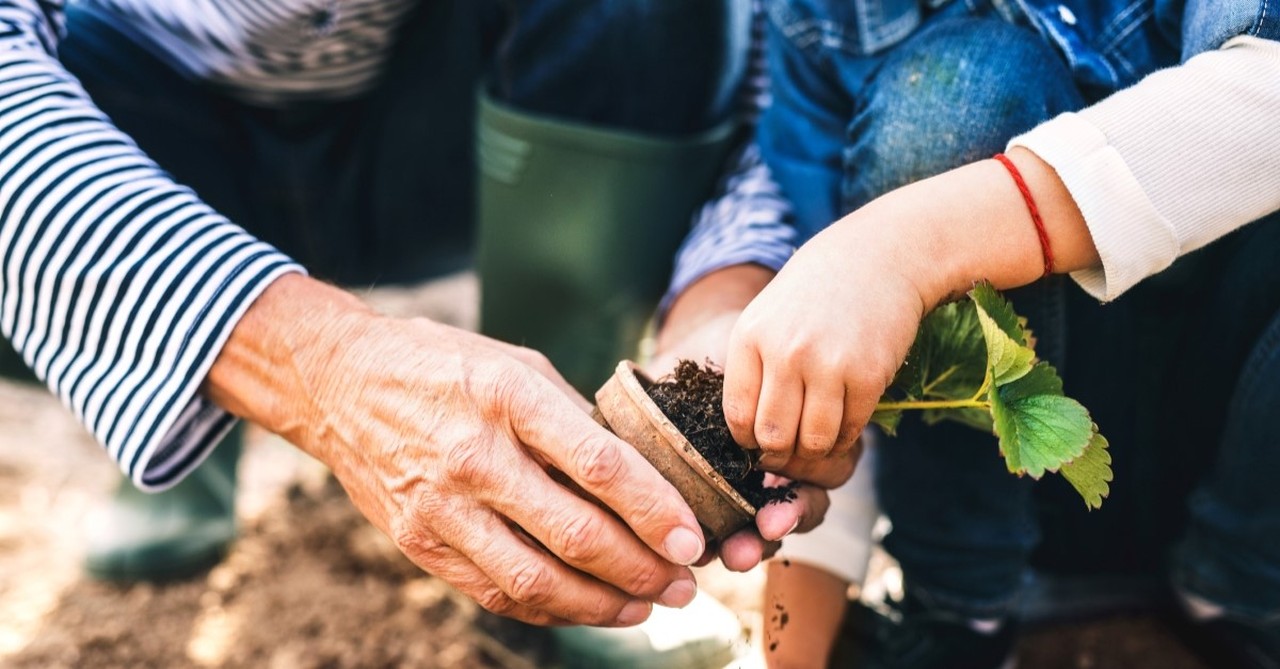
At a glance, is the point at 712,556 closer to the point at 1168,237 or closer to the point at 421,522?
the point at 421,522

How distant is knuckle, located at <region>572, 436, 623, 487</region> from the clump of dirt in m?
0.08

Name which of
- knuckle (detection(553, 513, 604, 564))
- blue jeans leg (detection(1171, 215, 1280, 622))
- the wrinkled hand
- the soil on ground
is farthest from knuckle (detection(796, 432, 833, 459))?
blue jeans leg (detection(1171, 215, 1280, 622))

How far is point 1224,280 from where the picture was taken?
4.00ft

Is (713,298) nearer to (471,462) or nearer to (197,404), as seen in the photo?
(471,462)

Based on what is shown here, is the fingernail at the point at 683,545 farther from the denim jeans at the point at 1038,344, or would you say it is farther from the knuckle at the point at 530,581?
the denim jeans at the point at 1038,344

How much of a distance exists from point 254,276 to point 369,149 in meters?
0.66

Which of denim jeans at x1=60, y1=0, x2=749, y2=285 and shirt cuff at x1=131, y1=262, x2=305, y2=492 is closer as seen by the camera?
shirt cuff at x1=131, y1=262, x2=305, y2=492

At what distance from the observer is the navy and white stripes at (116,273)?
3.65 feet

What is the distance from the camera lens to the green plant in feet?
2.87

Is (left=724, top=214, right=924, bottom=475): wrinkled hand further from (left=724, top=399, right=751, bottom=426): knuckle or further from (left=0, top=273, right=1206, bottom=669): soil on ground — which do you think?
(left=0, top=273, right=1206, bottom=669): soil on ground

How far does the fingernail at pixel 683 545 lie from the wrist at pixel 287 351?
41cm

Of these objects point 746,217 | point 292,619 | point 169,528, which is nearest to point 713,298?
point 746,217

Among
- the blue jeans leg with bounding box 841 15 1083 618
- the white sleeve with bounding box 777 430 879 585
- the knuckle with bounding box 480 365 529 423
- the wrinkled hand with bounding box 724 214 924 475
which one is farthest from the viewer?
the white sleeve with bounding box 777 430 879 585

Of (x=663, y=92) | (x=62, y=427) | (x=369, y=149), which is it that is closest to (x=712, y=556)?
(x=663, y=92)
